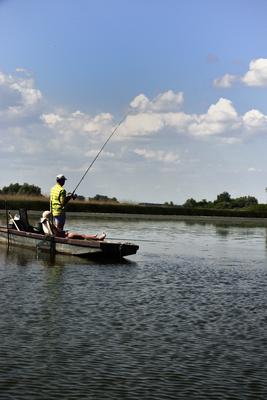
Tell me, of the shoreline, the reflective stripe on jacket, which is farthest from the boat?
the shoreline

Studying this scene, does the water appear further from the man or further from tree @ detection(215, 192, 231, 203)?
tree @ detection(215, 192, 231, 203)

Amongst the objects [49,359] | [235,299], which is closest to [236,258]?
[235,299]

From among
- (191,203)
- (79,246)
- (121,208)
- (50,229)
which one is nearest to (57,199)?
(50,229)

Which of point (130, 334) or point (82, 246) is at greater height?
point (82, 246)

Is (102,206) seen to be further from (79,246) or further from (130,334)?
(130,334)

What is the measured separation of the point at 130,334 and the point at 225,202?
75.8 metres

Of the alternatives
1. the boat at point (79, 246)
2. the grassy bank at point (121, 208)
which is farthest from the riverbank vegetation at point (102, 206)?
the boat at point (79, 246)

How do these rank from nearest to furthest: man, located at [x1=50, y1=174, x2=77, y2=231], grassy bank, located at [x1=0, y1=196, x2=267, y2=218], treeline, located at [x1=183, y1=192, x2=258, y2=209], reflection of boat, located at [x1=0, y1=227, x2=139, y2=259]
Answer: reflection of boat, located at [x1=0, y1=227, x2=139, y2=259] < man, located at [x1=50, y1=174, x2=77, y2=231] < grassy bank, located at [x1=0, y1=196, x2=267, y2=218] < treeline, located at [x1=183, y1=192, x2=258, y2=209]

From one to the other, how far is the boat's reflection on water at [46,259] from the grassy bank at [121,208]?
37422 mm

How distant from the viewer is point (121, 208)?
230 ft

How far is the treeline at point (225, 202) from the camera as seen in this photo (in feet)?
276

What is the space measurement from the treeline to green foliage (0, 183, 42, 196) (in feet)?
65.4

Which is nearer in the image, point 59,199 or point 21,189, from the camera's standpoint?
point 59,199

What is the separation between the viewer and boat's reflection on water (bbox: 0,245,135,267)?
2061 centimetres
